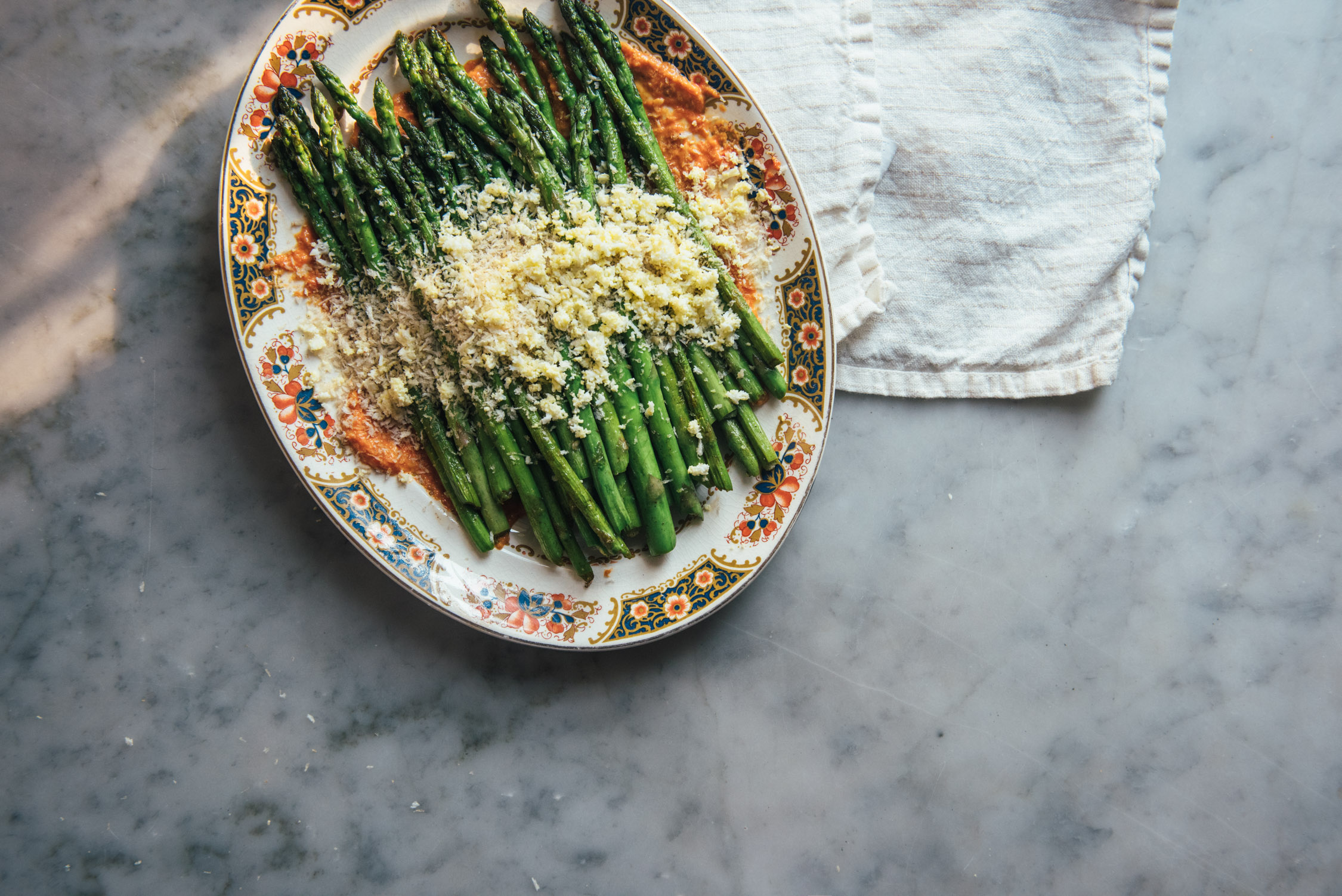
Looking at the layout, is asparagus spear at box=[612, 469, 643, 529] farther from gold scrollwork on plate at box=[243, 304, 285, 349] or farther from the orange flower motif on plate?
gold scrollwork on plate at box=[243, 304, 285, 349]

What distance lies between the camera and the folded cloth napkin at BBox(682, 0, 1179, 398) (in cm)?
290

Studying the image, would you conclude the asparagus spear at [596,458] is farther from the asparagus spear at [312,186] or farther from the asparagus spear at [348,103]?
the asparagus spear at [348,103]

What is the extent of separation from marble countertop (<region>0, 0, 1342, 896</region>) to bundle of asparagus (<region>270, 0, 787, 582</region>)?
1.86 feet

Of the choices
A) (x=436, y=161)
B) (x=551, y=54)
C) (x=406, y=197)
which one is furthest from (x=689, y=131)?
(x=406, y=197)

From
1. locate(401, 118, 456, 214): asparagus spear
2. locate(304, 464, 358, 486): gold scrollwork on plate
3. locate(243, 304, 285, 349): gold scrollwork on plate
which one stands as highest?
locate(401, 118, 456, 214): asparagus spear

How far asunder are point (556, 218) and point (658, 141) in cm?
53

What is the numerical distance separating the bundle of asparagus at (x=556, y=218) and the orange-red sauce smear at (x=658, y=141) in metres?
0.05

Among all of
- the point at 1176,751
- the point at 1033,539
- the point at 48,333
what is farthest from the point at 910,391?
the point at 48,333

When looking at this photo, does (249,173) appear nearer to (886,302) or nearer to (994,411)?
(886,302)

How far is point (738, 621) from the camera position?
3.03m

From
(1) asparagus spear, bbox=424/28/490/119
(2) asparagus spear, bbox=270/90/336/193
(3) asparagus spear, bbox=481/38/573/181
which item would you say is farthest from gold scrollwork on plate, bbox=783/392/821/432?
(2) asparagus spear, bbox=270/90/336/193

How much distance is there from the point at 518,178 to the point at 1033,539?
238 centimetres

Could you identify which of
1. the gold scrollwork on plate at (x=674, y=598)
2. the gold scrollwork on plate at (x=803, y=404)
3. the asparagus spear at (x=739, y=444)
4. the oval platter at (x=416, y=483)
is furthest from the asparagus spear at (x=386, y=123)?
the gold scrollwork on plate at (x=674, y=598)

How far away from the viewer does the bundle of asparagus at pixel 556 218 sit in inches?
99.1
